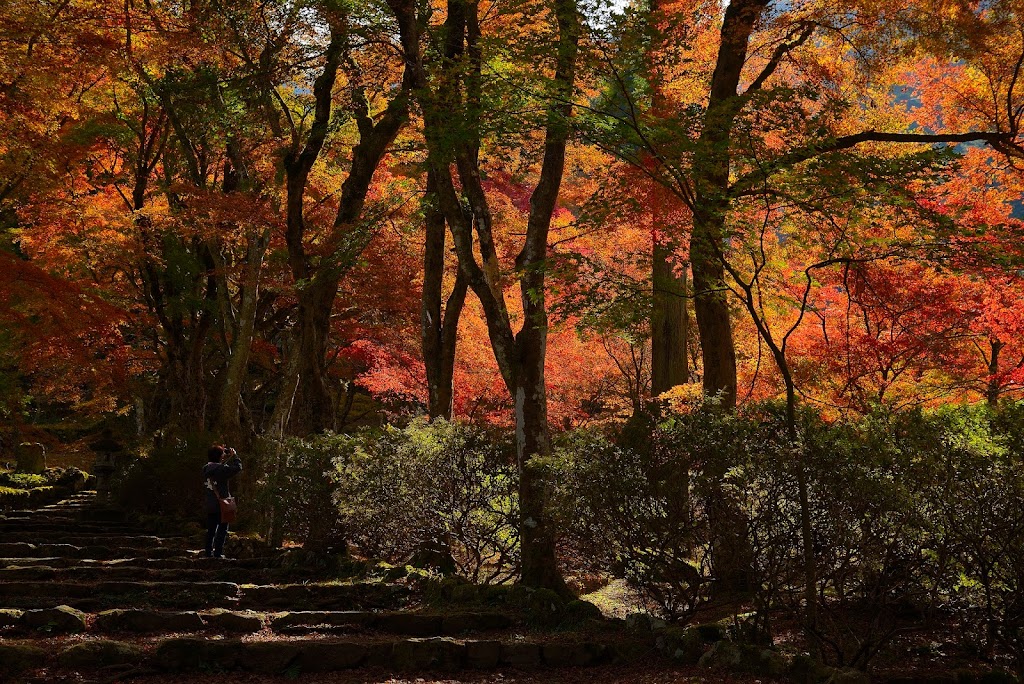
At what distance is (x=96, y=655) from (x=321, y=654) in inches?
59.2

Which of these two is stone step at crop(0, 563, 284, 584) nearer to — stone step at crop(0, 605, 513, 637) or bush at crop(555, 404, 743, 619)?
stone step at crop(0, 605, 513, 637)

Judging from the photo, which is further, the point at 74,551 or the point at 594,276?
the point at 74,551

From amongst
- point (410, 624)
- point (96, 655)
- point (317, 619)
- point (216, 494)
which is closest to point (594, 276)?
point (410, 624)

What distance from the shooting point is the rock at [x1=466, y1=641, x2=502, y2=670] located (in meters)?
6.32

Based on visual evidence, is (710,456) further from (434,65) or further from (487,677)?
(434,65)

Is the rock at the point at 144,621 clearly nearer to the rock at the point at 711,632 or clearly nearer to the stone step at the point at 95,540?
the rock at the point at 711,632

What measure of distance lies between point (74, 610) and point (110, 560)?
4.68 metres

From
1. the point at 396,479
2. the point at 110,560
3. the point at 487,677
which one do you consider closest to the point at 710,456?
the point at 487,677

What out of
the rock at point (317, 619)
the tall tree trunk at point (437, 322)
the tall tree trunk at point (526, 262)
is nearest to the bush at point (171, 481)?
the tall tree trunk at point (437, 322)

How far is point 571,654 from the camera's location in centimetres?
631

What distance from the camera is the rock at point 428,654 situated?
20.3 ft

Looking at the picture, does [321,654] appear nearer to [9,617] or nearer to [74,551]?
[9,617]

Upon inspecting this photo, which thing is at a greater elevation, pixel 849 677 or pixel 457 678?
pixel 849 677

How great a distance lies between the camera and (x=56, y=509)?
19156mm
